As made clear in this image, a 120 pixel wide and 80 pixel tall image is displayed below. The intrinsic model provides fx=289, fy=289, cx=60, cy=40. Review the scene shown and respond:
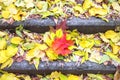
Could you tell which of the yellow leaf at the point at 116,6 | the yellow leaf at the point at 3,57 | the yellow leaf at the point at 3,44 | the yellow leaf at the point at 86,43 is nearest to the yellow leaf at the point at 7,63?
the yellow leaf at the point at 3,57

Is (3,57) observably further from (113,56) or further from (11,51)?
(113,56)

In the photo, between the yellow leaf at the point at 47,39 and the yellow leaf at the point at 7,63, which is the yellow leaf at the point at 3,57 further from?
the yellow leaf at the point at 47,39

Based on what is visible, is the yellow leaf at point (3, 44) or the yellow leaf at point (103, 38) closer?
the yellow leaf at point (3, 44)

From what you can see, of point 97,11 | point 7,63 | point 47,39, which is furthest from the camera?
point 97,11

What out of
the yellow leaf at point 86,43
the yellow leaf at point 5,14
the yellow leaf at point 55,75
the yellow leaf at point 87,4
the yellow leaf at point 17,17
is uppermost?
the yellow leaf at point 87,4

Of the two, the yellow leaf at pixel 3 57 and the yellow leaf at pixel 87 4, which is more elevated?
the yellow leaf at pixel 87 4

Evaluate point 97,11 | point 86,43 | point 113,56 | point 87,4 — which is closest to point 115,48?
point 113,56

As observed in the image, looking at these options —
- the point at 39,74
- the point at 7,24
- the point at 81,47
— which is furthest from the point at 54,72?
the point at 7,24

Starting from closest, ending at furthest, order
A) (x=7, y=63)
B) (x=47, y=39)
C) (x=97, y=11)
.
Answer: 1. (x=7, y=63)
2. (x=47, y=39)
3. (x=97, y=11)

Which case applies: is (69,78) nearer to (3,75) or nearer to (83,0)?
(3,75)
